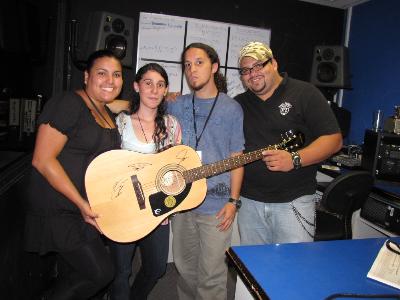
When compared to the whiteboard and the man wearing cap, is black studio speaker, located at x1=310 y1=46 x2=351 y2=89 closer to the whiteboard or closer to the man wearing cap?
the whiteboard

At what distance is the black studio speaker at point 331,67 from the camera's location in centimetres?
358

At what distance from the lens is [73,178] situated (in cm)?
157

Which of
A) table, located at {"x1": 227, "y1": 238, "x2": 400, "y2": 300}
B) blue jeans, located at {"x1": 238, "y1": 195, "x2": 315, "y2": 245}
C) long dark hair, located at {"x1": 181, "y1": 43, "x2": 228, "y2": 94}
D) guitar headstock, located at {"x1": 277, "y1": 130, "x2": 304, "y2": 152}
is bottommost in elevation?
blue jeans, located at {"x1": 238, "y1": 195, "x2": 315, "y2": 245}

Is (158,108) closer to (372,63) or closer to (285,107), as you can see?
(285,107)

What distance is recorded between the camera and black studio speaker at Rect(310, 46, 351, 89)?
3580 mm

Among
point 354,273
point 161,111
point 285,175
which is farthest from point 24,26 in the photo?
point 354,273

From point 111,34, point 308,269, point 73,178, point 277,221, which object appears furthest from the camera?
point 111,34

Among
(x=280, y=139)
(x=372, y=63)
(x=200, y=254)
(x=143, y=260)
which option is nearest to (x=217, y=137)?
(x=280, y=139)

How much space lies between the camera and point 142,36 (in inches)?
140

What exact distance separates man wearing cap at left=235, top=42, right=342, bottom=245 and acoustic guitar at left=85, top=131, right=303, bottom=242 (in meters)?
0.12

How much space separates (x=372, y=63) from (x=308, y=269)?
11.0 ft

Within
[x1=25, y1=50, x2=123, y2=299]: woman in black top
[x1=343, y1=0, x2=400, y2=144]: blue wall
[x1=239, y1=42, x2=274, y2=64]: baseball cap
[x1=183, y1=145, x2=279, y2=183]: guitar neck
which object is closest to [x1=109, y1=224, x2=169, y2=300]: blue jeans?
[x1=25, y1=50, x2=123, y2=299]: woman in black top

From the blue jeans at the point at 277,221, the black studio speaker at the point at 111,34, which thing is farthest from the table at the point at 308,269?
the black studio speaker at the point at 111,34

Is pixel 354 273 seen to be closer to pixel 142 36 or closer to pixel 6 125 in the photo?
pixel 6 125
